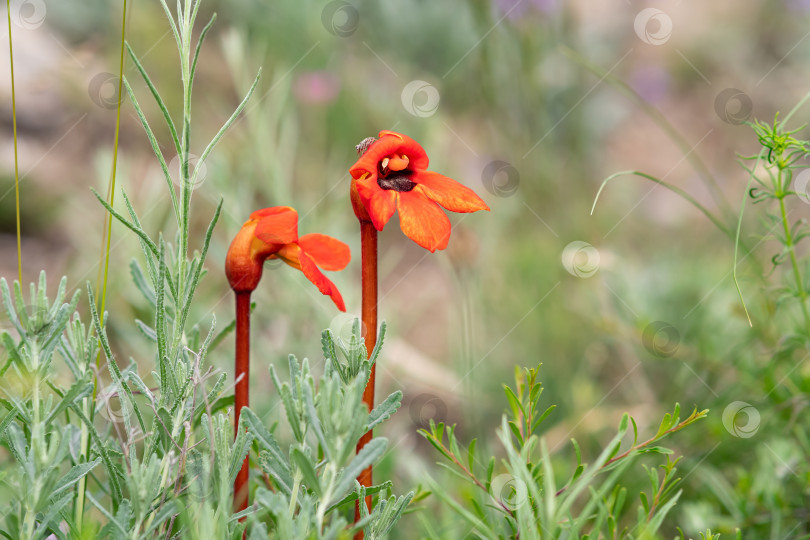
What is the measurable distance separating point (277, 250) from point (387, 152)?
0.35ft

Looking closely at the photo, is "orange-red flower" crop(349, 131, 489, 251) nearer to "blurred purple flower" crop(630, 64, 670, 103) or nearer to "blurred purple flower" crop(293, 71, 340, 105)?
"blurred purple flower" crop(293, 71, 340, 105)

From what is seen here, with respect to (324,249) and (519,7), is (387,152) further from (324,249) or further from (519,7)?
(519,7)

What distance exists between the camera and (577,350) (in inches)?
60.7

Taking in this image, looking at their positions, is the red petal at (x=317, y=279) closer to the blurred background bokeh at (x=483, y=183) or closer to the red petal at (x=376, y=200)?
the red petal at (x=376, y=200)

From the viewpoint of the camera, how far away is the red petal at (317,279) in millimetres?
489

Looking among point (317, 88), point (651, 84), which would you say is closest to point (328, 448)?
point (317, 88)

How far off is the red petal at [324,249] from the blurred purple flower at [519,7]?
4.14 ft

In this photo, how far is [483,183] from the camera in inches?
78.2

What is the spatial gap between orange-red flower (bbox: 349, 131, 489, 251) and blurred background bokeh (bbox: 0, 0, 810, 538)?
326 mm

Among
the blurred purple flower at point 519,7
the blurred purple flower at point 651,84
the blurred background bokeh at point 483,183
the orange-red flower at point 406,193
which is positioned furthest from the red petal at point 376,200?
the blurred purple flower at point 651,84

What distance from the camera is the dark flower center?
20.6 inches

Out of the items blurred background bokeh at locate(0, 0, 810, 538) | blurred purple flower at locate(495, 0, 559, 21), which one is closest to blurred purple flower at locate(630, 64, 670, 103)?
blurred background bokeh at locate(0, 0, 810, 538)

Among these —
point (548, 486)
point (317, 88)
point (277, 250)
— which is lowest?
point (548, 486)

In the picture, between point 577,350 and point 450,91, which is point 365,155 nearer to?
point 577,350
